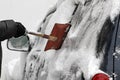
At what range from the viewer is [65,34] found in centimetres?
371

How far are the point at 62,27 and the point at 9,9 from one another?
24.4 ft

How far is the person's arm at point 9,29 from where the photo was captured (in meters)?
3.54

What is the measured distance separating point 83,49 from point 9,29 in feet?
2.35

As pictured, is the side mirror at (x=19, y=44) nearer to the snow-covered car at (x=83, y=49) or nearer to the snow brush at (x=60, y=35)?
the snow-covered car at (x=83, y=49)

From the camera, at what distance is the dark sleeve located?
3.54m

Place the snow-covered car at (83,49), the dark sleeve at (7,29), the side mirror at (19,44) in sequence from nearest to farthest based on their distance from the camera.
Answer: the snow-covered car at (83,49)
the dark sleeve at (7,29)
the side mirror at (19,44)

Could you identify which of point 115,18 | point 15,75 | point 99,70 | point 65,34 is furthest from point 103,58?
point 15,75

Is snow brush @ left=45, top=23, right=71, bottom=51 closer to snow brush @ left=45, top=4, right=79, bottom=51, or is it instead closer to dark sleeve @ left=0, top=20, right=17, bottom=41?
snow brush @ left=45, top=4, right=79, bottom=51

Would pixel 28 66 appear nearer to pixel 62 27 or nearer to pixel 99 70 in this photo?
pixel 62 27

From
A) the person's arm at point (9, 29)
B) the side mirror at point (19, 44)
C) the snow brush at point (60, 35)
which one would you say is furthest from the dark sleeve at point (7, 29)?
the side mirror at point (19, 44)

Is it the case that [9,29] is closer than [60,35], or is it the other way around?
[9,29]

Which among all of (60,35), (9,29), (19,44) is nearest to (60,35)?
(60,35)

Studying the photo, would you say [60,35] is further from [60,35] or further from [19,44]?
[19,44]

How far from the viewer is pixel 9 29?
11.9ft
